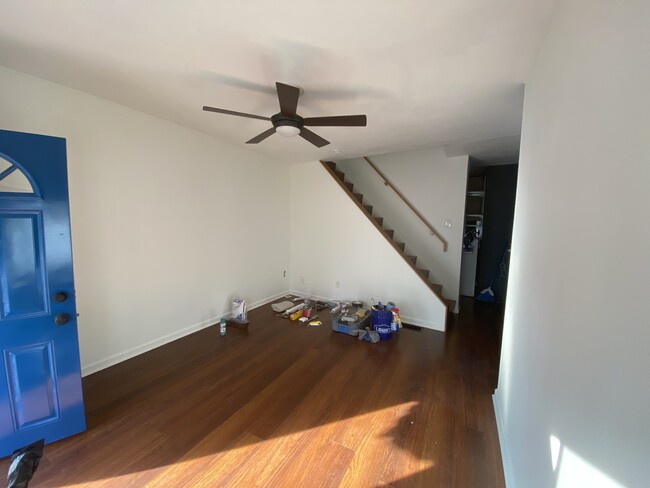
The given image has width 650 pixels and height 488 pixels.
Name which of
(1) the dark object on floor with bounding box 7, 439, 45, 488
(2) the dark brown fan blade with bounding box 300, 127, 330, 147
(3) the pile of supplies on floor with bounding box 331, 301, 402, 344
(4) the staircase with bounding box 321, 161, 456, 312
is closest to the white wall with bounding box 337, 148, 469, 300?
(4) the staircase with bounding box 321, 161, 456, 312

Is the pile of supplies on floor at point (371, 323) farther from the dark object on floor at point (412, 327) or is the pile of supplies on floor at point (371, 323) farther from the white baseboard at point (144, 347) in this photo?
the white baseboard at point (144, 347)

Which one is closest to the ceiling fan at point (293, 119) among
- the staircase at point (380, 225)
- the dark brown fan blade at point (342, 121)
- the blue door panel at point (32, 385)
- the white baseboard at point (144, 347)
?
the dark brown fan blade at point (342, 121)

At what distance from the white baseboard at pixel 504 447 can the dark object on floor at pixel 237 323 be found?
2953 mm

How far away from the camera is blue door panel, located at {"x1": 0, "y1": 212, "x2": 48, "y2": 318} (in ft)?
5.22

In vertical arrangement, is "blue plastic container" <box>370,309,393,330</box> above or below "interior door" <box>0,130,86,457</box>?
below

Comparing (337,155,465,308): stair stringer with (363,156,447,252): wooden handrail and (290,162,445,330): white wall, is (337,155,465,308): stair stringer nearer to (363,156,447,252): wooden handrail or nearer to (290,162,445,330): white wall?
(363,156,447,252): wooden handrail

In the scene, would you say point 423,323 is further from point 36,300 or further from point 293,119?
point 36,300

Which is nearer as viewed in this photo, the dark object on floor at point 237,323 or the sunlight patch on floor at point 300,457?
the sunlight patch on floor at point 300,457

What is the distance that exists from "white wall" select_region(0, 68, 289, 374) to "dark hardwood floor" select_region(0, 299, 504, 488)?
447 millimetres

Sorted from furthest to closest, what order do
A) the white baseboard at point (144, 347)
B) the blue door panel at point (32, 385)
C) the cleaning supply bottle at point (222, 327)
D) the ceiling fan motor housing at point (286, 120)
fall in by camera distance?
1. the cleaning supply bottle at point (222, 327)
2. the white baseboard at point (144, 347)
3. the ceiling fan motor housing at point (286, 120)
4. the blue door panel at point (32, 385)

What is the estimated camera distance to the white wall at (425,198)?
14.2 ft

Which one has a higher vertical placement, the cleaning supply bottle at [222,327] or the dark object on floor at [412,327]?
the cleaning supply bottle at [222,327]

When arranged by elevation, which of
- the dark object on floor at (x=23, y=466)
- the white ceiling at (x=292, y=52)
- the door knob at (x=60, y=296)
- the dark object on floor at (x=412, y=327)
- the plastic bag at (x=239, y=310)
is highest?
the white ceiling at (x=292, y=52)

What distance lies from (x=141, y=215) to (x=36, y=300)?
1.28 metres
